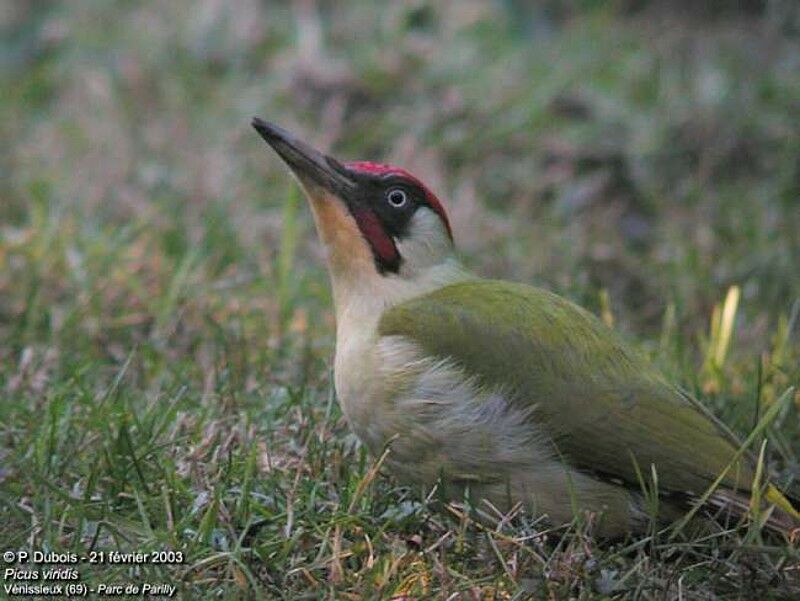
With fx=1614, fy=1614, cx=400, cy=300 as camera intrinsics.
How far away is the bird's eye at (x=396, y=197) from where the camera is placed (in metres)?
3.97

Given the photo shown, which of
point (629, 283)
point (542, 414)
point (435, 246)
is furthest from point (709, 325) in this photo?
point (542, 414)

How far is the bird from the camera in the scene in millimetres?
3383

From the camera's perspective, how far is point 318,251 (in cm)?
572

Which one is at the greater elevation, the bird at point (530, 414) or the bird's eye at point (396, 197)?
the bird's eye at point (396, 197)

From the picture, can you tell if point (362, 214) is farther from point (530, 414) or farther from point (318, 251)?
point (318, 251)

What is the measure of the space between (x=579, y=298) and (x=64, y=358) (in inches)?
63.4

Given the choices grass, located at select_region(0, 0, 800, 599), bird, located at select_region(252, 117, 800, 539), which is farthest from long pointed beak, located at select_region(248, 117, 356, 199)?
grass, located at select_region(0, 0, 800, 599)

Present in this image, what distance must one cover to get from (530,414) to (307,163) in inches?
35.2

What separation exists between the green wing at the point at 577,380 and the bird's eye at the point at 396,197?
30 centimetres

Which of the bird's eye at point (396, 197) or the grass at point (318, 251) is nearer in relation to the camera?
the grass at point (318, 251)

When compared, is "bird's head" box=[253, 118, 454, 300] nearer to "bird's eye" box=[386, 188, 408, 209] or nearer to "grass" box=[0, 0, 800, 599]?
"bird's eye" box=[386, 188, 408, 209]

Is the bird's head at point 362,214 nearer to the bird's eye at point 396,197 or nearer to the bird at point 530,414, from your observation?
the bird's eye at point 396,197

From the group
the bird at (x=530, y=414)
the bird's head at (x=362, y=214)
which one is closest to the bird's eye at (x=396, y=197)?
the bird's head at (x=362, y=214)

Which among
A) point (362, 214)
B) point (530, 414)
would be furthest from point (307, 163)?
point (530, 414)
